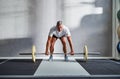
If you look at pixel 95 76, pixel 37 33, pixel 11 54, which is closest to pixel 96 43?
pixel 37 33

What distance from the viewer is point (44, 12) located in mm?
5672

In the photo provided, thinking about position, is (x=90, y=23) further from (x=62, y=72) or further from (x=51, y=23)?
(x=62, y=72)

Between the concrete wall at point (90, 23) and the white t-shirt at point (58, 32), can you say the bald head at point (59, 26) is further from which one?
the concrete wall at point (90, 23)

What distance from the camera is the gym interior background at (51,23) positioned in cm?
565

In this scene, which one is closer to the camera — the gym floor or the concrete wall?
the gym floor

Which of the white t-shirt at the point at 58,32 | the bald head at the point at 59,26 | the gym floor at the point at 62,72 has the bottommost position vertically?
the gym floor at the point at 62,72

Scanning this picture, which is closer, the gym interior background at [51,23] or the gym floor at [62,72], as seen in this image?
the gym floor at [62,72]

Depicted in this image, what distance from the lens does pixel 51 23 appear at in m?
5.68

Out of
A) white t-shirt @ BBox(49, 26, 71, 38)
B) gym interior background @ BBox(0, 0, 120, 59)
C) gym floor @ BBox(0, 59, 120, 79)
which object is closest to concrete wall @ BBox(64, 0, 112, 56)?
gym interior background @ BBox(0, 0, 120, 59)

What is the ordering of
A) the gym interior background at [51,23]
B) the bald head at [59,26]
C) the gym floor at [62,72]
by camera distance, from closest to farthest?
the gym floor at [62,72] < the bald head at [59,26] < the gym interior background at [51,23]

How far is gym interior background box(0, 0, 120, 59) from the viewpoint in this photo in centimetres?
565

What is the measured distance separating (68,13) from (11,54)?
1.68 metres

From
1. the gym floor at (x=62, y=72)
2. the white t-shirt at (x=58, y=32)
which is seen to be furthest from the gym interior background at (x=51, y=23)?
the gym floor at (x=62, y=72)

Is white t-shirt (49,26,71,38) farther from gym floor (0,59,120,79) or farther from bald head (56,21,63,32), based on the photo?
gym floor (0,59,120,79)
